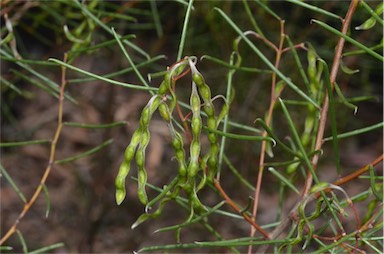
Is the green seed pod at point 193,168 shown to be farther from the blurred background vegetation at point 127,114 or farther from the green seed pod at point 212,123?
the blurred background vegetation at point 127,114

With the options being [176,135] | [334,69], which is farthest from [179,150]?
[334,69]

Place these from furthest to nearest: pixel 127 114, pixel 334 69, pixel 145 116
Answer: pixel 127 114, pixel 334 69, pixel 145 116

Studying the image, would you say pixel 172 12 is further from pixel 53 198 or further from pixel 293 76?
pixel 53 198

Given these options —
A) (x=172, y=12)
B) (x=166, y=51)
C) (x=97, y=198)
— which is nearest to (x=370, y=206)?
(x=97, y=198)

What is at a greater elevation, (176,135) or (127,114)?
(176,135)

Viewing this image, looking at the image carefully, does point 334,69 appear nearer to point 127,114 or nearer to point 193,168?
point 193,168

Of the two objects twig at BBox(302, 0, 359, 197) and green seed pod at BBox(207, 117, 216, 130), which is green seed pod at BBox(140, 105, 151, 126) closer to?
green seed pod at BBox(207, 117, 216, 130)

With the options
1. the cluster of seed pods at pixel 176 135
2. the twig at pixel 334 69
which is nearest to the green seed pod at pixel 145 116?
the cluster of seed pods at pixel 176 135

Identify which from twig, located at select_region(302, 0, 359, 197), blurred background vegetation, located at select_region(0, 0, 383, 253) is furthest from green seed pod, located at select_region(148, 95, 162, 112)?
blurred background vegetation, located at select_region(0, 0, 383, 253)

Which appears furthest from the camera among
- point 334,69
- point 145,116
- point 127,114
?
point 127,114
